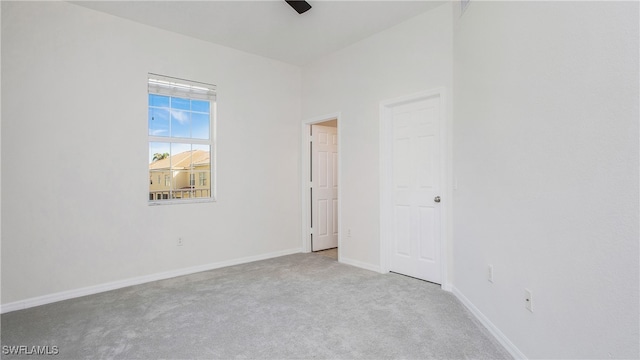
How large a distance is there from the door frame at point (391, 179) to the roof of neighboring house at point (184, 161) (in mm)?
2244

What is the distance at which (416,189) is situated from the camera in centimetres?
345

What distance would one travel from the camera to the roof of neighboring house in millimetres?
3688

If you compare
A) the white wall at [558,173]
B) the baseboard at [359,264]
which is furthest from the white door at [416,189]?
the white wall at [558,173]

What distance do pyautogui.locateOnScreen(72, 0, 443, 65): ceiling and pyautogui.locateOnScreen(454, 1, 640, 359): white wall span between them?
1.10 m

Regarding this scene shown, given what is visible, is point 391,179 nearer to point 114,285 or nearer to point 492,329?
point 492,329

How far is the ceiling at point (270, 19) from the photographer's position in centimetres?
309

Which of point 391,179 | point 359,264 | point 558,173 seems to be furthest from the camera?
point 359,264

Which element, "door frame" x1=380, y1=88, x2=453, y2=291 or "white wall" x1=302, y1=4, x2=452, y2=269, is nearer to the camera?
"door frame" x1=380, y1=88, x2=453, y2=291

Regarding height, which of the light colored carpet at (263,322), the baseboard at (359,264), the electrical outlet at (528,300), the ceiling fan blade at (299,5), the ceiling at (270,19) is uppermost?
the ceiling at (270,19)

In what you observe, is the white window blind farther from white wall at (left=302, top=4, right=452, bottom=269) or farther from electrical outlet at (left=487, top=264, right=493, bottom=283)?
electrical outlet at (left=487, top=264, right=493, bottom=283)

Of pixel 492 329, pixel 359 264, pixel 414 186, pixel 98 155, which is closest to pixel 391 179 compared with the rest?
pixel 414 186

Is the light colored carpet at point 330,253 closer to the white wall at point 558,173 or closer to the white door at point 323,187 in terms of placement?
the white door at point 323,187

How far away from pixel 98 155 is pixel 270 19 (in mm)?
2274

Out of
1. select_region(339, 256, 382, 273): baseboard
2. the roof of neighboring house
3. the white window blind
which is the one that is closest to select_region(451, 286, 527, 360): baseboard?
select_region(339, 256, 382, 273): baseboard
